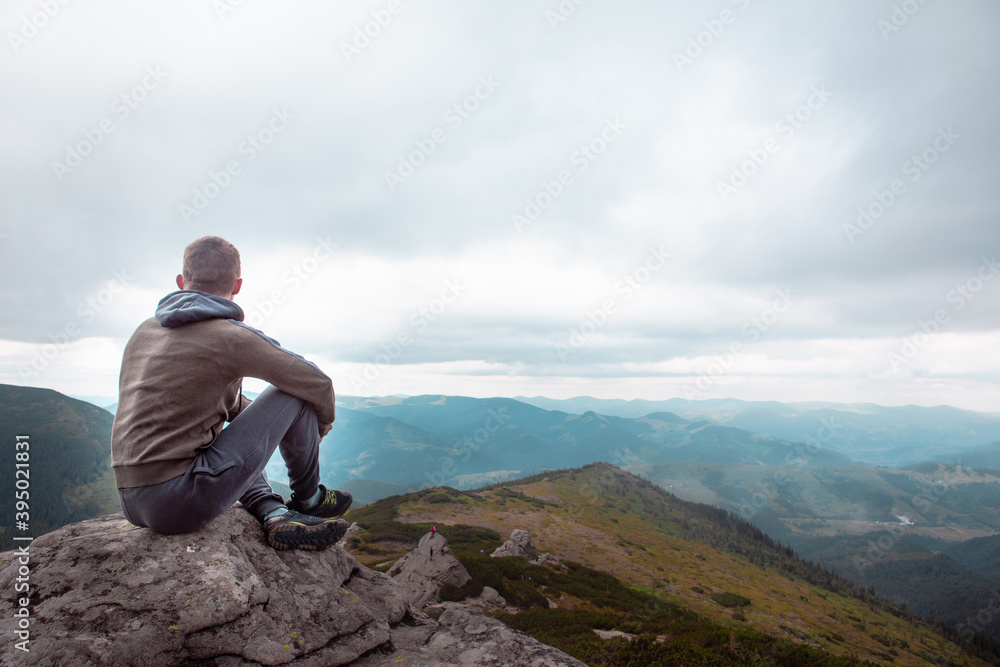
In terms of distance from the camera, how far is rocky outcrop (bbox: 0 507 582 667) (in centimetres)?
438

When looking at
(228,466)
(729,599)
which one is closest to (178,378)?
(228,466)

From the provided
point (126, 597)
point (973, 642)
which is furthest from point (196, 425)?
point (973, 642)

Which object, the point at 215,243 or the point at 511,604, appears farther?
the point at 511,604

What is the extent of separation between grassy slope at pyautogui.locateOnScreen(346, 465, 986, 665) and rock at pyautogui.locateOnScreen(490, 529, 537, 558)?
1479cm

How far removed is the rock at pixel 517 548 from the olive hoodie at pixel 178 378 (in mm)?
54611

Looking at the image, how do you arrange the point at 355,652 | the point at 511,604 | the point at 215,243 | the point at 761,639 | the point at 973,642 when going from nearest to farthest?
1. the point at 215,243
2. the point at 355,652
3. the point at 761,639
4. the point at 511,604
5. the point at 973,642

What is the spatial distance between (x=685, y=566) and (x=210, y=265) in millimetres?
113416

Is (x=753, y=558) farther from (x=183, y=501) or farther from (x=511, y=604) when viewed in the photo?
(x=183, y=501)

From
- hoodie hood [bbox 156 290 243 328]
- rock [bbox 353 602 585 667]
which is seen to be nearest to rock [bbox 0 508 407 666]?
rock [bbox 353 602 585 667]

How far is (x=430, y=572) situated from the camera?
29266 millimetres

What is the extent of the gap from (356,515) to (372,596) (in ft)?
307

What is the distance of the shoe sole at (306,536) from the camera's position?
21.1ft

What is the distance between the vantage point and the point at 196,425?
4910mm

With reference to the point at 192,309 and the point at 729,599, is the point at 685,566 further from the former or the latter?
the point at 192,309
